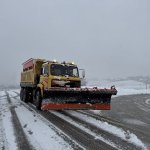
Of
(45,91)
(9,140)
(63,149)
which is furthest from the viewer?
(45,91)

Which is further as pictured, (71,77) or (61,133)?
(71,77)

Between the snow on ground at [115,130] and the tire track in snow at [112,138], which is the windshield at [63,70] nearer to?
the snow on ground at [115,130]

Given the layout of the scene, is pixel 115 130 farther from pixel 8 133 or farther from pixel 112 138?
pixel 8 133

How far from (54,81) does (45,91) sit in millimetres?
1171

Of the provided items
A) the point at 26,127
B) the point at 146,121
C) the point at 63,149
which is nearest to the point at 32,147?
the point at 63,149

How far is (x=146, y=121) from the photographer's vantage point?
544 inches

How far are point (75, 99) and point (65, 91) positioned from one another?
62cm

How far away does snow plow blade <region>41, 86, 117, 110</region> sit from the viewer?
1509cm

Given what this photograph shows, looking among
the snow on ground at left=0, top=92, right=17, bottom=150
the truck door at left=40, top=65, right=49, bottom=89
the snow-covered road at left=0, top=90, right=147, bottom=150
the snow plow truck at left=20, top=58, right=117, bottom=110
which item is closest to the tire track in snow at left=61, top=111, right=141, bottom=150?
the snow-covered road at left=0, top=90, right=147, bottom=150

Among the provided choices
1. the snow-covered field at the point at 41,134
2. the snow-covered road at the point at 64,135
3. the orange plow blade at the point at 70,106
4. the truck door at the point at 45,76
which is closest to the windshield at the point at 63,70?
the truck door at the point at 45,76

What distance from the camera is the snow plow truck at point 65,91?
49.7ft

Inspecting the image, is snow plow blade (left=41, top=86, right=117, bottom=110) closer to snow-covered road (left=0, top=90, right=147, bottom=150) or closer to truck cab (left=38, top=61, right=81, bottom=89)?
truck cab (left=38, top=61, right=81, bottom=89)

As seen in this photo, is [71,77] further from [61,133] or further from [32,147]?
[32,147]

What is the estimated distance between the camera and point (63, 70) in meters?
17.3
